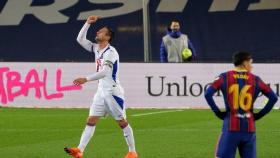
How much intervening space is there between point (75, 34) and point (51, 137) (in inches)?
503

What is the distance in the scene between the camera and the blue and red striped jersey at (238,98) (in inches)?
380

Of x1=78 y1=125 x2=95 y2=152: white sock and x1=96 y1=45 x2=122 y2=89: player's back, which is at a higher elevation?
x1=96 y1=45 x2=122 y2=89: player's back

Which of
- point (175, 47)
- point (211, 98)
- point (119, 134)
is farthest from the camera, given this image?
point (175, 47)

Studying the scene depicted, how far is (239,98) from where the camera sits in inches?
380

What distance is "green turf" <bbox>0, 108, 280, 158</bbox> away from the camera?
13.8 m

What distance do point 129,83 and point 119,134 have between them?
591cm

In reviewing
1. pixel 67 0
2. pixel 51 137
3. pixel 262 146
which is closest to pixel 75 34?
pixel 67 0

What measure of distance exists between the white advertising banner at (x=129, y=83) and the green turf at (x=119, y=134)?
807mm

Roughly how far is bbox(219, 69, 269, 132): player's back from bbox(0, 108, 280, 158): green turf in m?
3.62

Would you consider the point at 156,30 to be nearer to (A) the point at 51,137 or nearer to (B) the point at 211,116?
(B) the point at 211,116

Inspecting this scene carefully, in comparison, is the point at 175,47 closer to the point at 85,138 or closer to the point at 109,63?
the point at 109,63

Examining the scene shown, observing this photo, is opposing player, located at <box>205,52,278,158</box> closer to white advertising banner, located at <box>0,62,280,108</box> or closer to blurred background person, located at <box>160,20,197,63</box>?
white advertising banner, located at <box>0,62,280,108</box>

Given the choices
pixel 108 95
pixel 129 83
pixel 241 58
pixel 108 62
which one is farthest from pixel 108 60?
pixel 129 83

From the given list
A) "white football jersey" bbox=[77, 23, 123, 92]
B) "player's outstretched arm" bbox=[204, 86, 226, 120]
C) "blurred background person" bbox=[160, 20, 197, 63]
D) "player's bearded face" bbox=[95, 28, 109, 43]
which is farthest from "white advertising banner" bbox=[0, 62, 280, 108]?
"player's outstretched arm" bbox=[204, 86, 226, 120]
